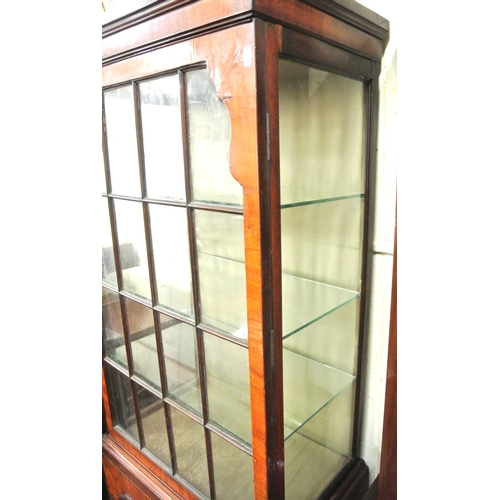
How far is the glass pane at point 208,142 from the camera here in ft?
2.13

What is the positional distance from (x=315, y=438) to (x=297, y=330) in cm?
32

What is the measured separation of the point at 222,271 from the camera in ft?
2.56

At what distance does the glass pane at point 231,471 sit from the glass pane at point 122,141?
0.61 meters

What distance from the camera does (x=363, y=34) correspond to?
74cm

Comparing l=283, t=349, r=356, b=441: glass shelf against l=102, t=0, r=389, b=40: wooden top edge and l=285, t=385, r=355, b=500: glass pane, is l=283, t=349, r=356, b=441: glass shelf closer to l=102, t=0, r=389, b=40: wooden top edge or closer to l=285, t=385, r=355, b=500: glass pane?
l=285, t=385, r=355, b=500: glass pane

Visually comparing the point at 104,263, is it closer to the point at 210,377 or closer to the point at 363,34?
the point at 210,377

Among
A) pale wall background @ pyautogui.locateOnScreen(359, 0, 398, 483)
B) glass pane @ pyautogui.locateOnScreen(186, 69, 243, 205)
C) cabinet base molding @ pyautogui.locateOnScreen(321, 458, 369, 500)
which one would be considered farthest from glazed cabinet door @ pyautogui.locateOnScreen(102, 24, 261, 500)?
pale wall background @ pyautogui.locateOnScreen(359, 0, 398, 483)

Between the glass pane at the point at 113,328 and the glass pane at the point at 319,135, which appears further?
the glass pane at the point at 113,328

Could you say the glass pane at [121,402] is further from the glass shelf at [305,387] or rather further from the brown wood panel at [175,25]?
the brown wood panel at [175,25]

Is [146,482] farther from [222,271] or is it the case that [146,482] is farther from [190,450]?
[222,271]

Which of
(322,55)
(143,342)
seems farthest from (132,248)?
(322,55)

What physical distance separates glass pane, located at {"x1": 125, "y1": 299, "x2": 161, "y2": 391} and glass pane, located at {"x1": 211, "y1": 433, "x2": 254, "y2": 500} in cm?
23

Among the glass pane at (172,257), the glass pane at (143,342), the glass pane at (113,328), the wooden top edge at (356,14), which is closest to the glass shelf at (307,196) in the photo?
the glass pane at (172,257)

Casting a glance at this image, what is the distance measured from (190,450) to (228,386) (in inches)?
9.7
